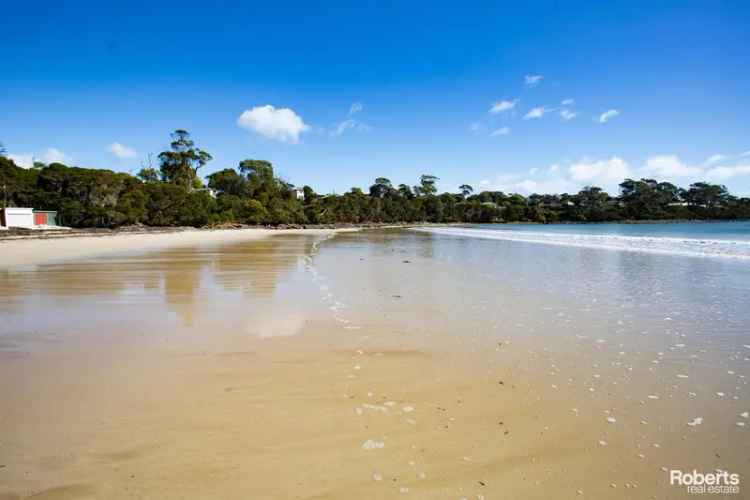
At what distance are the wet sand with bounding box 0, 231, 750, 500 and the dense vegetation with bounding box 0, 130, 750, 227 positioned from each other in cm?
5482

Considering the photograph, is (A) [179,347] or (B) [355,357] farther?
(A) [179,347]

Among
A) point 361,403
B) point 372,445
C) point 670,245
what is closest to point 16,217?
point 361,403

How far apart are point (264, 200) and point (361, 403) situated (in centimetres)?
9095

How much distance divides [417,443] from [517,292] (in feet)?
21.6

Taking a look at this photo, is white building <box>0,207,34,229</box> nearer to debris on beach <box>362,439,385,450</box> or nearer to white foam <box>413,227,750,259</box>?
white foam <box>413,227,750,259</box>

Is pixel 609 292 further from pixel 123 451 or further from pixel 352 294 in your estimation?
pixel 123 451

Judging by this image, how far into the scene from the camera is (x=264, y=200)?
294 feet

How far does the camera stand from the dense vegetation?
1960 inches

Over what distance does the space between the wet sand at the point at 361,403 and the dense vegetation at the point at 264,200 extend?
5482cm

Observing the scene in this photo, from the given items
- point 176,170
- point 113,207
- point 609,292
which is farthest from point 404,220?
point 609,292

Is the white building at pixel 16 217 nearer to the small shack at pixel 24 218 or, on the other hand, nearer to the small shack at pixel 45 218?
the small shack at pixel 24 218

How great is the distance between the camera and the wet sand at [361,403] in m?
2.40

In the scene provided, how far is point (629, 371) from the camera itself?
159 inches

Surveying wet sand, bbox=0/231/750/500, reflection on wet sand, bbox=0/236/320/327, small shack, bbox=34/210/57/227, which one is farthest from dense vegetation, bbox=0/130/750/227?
wet sand, bbox=0/231/750/500
